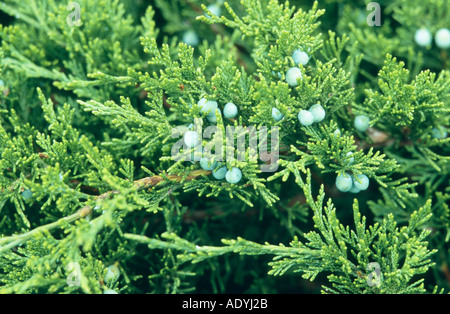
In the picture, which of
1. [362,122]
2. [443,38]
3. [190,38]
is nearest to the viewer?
[362,122]

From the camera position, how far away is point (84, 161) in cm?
175

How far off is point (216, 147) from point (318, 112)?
0.43 metres

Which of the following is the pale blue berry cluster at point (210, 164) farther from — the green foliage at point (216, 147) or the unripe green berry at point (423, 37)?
the unripe green berry at point (423, 37)

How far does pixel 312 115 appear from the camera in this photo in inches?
60.8

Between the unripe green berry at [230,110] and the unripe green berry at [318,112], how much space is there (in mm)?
309

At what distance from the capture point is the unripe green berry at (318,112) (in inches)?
61.1

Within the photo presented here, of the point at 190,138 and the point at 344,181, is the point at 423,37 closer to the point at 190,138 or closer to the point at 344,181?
the point at 344,181

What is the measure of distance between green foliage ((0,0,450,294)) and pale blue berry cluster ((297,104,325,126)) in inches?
1.4

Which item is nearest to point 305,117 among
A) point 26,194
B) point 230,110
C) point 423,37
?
point 230,110

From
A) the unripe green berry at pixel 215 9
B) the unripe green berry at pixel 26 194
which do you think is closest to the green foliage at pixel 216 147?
the unripe green berry at pixel 26 194

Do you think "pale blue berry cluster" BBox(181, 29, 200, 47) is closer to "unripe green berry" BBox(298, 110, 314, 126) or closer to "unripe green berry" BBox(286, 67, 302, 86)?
"unripe green berry" BBox(286, 67, 302, 86)
